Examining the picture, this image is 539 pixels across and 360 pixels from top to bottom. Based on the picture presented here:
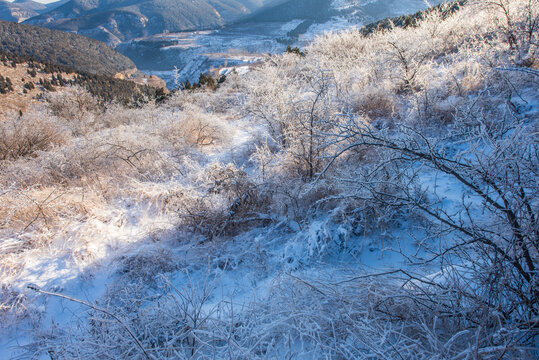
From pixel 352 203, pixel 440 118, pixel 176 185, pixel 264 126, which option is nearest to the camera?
pixel 352 203

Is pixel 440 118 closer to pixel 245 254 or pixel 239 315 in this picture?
pixel 245 254

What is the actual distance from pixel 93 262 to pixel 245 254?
1.91m

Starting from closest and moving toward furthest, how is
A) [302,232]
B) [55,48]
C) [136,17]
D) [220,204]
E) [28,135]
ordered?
1. [302,232]
2. [220,204]
3. [28,135]
4. [55,48]
5. [136,17]

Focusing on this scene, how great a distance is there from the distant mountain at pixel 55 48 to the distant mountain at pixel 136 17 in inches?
2814

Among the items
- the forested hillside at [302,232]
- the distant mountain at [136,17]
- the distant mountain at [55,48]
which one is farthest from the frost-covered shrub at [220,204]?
the distant mountain at [136,17]

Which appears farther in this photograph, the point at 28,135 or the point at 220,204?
the point at 28,135

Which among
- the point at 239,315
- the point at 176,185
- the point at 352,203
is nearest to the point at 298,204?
the point at 352,203

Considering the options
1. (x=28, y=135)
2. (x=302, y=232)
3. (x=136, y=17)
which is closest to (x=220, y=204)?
(x=302, y=232)

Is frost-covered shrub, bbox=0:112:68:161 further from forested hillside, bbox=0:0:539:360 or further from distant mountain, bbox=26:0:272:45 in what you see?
distant mountain, bbox=26:0:272:45

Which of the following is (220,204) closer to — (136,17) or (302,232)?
(302,232)

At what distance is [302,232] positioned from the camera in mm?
3094

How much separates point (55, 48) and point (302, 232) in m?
81.5

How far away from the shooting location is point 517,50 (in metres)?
5.39

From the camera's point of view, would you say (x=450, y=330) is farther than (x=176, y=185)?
No
